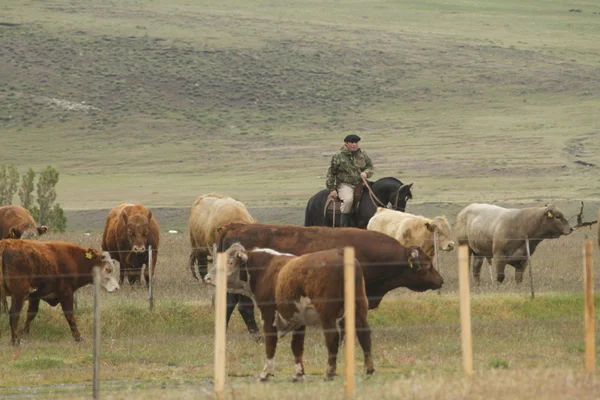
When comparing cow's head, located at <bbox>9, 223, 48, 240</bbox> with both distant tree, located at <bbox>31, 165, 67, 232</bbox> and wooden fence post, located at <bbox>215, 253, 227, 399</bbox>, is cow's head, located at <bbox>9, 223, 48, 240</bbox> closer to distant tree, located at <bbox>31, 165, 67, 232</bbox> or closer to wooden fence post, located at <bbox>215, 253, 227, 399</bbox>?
wooden fence post, located at <bbox>215, 253, 227, 399</bbox>

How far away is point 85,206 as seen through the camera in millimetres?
54719

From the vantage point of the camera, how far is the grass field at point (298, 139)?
1552 cm

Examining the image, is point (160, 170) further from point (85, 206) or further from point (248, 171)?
point (85, 206)

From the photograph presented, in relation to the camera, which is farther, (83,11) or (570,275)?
(83,11)

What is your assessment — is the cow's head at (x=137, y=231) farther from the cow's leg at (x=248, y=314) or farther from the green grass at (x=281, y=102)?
the green grass at (x=281, y=102)

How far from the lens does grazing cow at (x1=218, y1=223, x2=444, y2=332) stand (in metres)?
16.5

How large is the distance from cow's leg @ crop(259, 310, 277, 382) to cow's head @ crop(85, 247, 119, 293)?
14.1ft

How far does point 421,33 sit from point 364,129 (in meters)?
32.7

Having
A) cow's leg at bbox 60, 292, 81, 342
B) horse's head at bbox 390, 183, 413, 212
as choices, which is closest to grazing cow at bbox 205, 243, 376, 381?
cow's leg at bbox 60, 292, 81, 342

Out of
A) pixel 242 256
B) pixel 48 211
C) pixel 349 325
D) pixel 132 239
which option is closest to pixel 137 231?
pixel 132 239

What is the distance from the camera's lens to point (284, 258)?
1441cm

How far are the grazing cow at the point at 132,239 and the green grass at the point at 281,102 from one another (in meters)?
26.9

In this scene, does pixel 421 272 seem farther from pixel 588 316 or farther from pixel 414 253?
pixel 588 316

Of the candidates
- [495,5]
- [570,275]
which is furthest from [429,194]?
[495,5]
